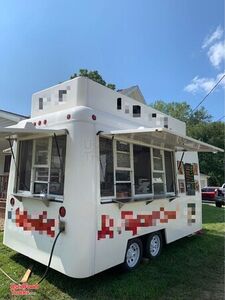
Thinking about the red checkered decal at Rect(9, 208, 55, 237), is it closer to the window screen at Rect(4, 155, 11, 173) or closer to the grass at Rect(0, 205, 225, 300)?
the grass at Rect(0, 205, 225, 300)

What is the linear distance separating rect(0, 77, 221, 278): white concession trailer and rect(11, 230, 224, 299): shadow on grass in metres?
0.30

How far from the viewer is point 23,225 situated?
16.1 ft

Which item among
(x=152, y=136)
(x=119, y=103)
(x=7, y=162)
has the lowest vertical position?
(x=152, y=136)

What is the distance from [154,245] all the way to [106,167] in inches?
90.9

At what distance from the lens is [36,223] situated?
4.62 meters

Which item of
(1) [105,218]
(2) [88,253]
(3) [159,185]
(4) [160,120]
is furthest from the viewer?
(4) [160,120]

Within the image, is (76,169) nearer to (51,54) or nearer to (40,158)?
(40,158)

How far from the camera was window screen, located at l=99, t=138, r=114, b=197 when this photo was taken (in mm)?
4457

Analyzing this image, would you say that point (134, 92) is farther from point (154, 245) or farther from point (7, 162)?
point (154, 245)

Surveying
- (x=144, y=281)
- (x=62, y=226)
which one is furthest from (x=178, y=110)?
(x=62, y=226)

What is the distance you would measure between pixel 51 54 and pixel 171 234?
9.58m

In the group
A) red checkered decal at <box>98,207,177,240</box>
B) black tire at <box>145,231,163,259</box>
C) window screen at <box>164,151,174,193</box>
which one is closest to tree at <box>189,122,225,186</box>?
window screen at <box>164,151,174,193</box>

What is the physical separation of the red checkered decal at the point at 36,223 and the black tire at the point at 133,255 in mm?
1443

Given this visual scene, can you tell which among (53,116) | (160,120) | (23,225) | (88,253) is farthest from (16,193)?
(160,120)
